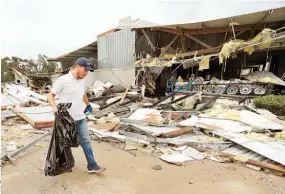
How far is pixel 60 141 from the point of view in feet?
8.57

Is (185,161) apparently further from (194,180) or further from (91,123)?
(91,123)

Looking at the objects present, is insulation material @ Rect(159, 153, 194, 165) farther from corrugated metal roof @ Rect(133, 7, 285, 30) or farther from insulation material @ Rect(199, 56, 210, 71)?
corrugated metal roof @ Rect(133, 7, 285, 30)

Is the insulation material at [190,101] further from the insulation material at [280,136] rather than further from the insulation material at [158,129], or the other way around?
the insulation material at [280,136]

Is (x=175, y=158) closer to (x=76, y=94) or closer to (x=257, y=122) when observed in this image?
(x=76, y=94)

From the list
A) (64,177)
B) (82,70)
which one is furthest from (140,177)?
(82,70)

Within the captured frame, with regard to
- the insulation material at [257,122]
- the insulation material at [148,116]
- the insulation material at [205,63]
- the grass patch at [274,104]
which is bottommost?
the insulation material at [148,116]

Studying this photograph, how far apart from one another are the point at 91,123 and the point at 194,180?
4353 mm

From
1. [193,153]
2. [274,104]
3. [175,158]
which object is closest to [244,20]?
[274,104]

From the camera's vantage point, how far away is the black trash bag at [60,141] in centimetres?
258

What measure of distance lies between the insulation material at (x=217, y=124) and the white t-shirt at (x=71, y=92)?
3023 millimetres

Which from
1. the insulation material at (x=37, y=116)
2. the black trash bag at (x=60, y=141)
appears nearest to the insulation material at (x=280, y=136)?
the black trash bag at (x=60, y=141)

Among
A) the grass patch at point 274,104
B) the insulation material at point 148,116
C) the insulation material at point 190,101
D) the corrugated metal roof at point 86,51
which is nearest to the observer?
the insulation material at point 148,116

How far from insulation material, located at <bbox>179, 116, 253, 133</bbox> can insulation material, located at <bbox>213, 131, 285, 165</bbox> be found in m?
0.33

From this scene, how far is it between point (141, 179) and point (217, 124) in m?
2.81
